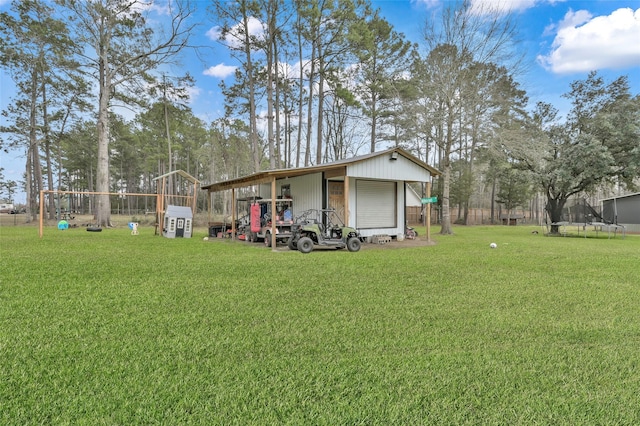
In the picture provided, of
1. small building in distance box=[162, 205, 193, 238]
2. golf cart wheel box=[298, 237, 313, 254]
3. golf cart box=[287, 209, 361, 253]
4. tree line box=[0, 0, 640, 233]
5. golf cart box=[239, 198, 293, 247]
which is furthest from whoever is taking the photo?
tree line box=[0, 0, 640, 233]

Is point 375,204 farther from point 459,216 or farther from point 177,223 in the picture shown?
point 459,216

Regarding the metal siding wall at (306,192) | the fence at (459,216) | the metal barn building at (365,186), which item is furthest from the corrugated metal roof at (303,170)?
the fence at (459,216)

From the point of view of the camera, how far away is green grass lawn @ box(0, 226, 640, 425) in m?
1.85

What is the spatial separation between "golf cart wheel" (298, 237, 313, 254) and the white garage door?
3.35 meters

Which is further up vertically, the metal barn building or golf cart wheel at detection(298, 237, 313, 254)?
the metal barn building

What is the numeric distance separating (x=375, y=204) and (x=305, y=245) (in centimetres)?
436

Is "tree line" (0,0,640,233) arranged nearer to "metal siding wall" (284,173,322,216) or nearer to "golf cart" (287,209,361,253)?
"metal siding wall" (284,173,322,216)

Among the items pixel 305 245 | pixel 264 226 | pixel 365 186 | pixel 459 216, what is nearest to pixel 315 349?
pixel 305 245

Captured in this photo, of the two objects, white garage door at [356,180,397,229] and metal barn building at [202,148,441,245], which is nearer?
metal barn building at [202,148,441,245]

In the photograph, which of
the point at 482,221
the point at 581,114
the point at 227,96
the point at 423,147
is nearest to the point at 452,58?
the point at 581,114

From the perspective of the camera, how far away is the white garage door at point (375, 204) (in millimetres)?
11727

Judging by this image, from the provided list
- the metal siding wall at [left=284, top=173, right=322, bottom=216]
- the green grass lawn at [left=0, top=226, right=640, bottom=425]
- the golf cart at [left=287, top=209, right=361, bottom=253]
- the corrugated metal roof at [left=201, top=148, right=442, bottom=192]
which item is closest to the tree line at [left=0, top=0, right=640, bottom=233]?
the metal siding wall at [left=284, top=173, right=322, bottom=216]

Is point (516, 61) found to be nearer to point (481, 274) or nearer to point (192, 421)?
point (481, 274)

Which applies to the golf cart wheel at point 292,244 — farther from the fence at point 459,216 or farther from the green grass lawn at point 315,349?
the fence at point 459,216
